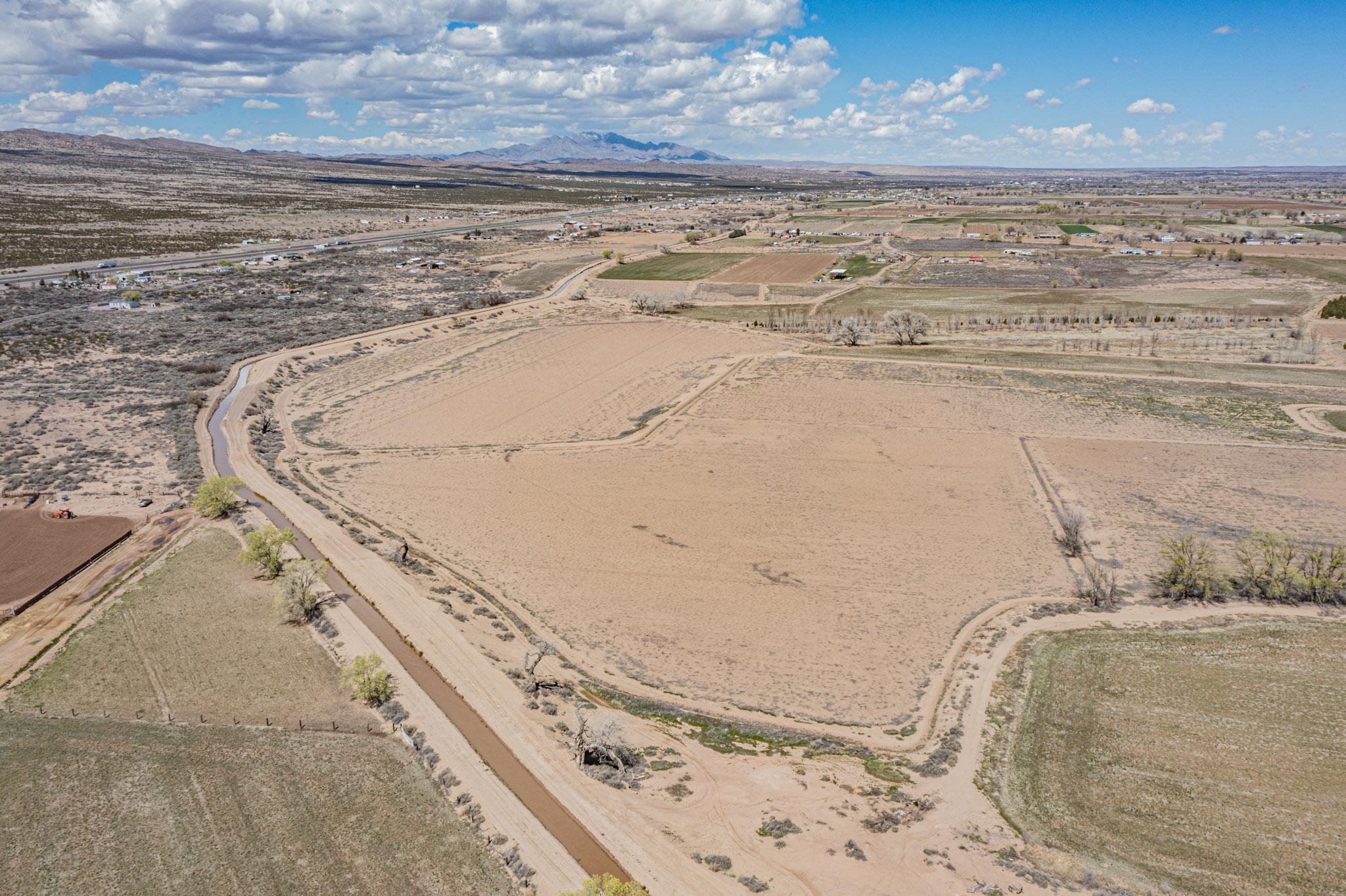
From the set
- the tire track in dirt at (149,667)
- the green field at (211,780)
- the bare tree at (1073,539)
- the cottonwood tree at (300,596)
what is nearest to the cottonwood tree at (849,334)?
the bare tree at (1073,539)

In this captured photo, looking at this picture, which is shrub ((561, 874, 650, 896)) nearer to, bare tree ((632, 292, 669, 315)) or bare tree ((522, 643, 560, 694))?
bare tree ((522, 643, 560, 694))

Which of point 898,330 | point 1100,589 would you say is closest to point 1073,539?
point 1100,589

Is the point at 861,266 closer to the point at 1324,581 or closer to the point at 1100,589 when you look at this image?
the point at 1324,581

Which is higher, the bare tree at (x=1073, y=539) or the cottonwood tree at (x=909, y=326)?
the cottonwood tree at (x=909, y=326)

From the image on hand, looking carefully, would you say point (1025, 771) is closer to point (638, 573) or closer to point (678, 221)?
point (638, 573)

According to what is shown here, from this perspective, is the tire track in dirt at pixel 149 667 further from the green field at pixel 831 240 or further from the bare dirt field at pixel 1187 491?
the green field at pixel 831 240

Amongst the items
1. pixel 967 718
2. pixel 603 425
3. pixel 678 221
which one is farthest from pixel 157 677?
pixel 678 221

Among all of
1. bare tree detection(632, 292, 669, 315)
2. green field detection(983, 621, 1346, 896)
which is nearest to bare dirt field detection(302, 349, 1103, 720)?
Result: green field detection(983, 621, 1346, 896)
